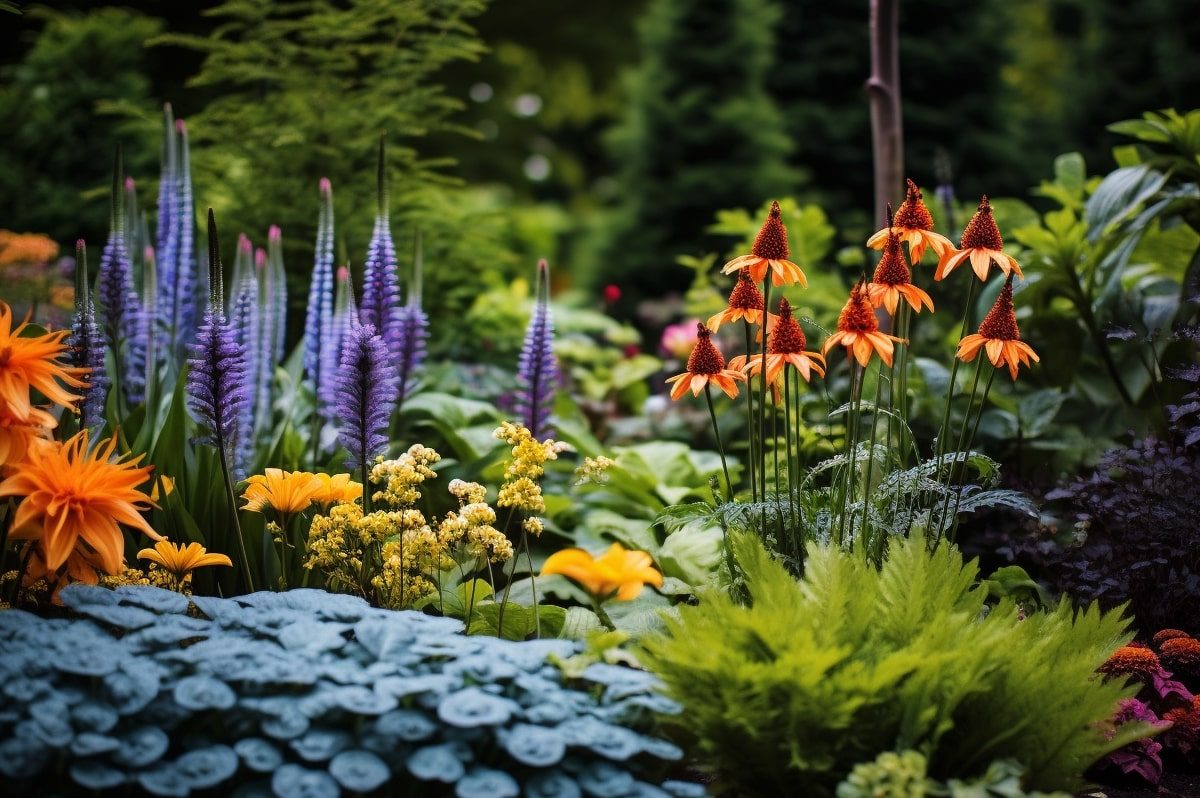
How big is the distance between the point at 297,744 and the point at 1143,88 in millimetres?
10152

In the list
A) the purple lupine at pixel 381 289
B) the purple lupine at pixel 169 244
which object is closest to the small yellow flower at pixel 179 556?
the purple lupine at pixel 381 289

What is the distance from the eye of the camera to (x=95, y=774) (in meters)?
1.63

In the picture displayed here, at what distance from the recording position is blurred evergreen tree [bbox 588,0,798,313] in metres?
7.56

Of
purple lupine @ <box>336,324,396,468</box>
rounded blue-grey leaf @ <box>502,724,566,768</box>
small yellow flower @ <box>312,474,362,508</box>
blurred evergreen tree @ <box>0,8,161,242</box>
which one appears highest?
blurred evergreen tree @ <box>0,8,161,242</box>

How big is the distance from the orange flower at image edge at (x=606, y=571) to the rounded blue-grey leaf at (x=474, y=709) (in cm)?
32

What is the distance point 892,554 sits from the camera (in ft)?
7.00

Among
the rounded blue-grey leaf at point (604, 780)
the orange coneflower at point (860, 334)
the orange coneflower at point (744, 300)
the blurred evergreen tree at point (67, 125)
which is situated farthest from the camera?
the blurred evergreen tree at point (67, 125)

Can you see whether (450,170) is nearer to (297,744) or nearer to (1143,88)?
(1143,88)

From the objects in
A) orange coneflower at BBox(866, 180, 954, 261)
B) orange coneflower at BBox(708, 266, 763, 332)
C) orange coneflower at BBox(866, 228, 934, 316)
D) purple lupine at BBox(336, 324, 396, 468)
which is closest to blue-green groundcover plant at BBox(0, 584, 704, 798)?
purple lupine at BBox(336, 324, 396, 468)

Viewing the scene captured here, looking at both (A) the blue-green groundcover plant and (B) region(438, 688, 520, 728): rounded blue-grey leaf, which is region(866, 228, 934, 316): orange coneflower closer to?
(A) the blue-green groundcover plant

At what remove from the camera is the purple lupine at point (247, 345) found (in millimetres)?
2868

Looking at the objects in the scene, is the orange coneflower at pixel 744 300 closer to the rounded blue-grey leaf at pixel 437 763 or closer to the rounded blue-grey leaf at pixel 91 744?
the rounded blue-grey leaf at pixel 437 763

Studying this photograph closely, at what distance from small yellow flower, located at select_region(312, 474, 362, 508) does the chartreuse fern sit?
843 millimetres

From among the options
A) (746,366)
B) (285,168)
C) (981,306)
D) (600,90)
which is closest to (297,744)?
(746,366)
